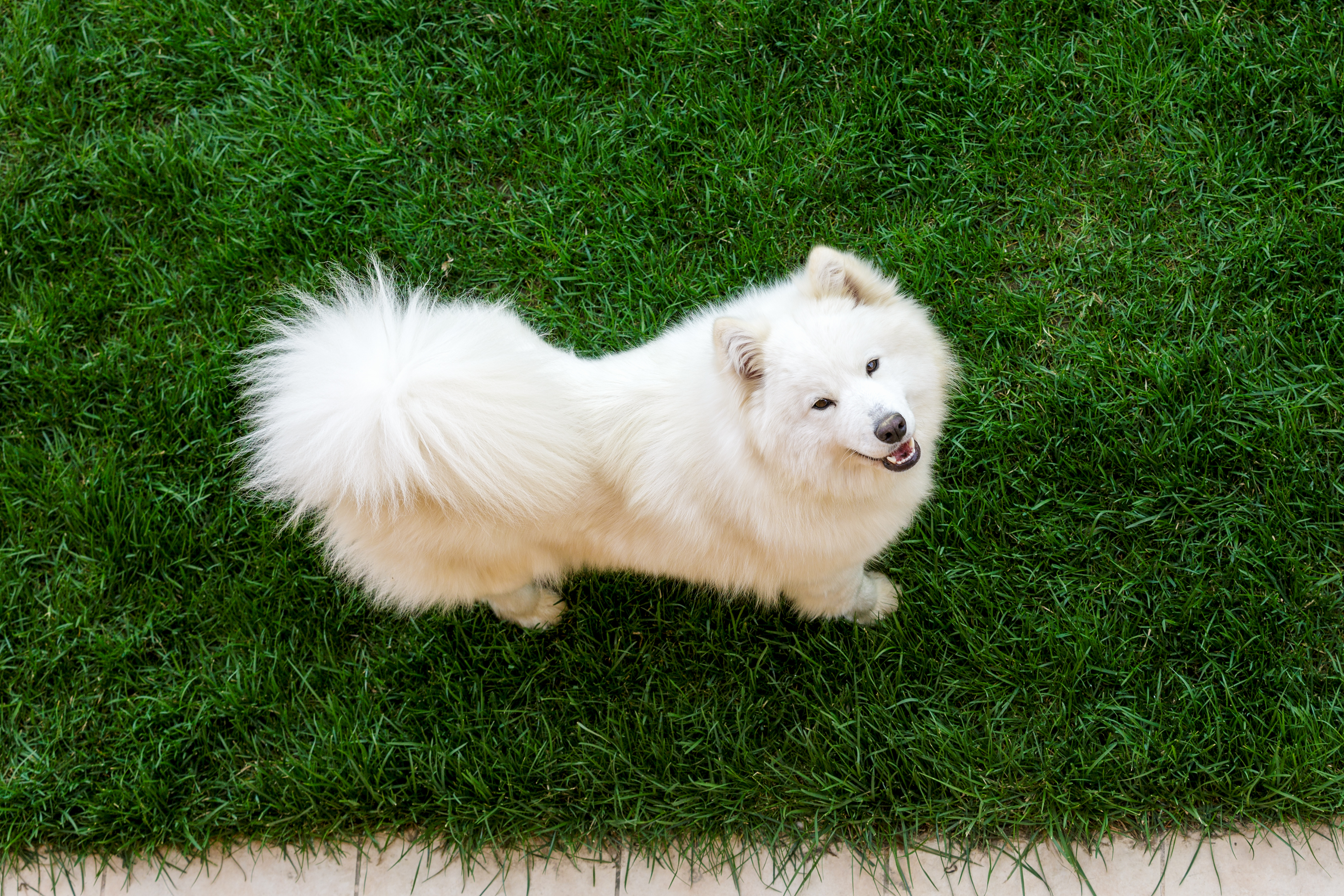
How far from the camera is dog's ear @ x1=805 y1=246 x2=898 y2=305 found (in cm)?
182

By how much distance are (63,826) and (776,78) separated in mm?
3354

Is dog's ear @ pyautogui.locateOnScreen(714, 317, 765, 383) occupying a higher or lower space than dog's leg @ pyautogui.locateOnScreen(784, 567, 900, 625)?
higher

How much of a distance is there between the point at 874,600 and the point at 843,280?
1110mm

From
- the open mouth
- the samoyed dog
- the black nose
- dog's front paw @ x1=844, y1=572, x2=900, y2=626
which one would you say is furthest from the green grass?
the black nose

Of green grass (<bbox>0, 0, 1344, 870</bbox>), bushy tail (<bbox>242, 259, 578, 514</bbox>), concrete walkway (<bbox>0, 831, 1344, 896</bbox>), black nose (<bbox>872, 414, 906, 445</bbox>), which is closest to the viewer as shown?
black nose (<bbox>872, 414, 906, 445</bbox>)

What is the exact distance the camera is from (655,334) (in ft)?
9.56

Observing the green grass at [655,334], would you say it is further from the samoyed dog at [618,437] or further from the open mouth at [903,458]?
the open mouth at [903,458]

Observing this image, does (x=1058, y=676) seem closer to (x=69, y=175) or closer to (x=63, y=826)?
(x=63, y=826)

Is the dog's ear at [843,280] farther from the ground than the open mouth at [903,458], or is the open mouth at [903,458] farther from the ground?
the dog's ear at [843,280]

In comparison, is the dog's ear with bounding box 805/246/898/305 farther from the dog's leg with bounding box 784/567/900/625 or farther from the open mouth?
the dog's leg with bounding box 784/567/900/625

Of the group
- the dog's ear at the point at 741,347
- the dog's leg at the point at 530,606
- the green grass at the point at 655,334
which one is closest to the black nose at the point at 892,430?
the dog's ear at the point at 741,347

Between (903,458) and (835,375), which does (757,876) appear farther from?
(835,375)

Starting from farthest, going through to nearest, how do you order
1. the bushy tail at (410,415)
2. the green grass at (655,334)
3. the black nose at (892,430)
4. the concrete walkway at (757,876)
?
the green grass at (655,334), the concrete walkway at (757,876), the bushy tail at (410,415), the black nose at (892,430)

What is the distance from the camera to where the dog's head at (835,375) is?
5.72ft
